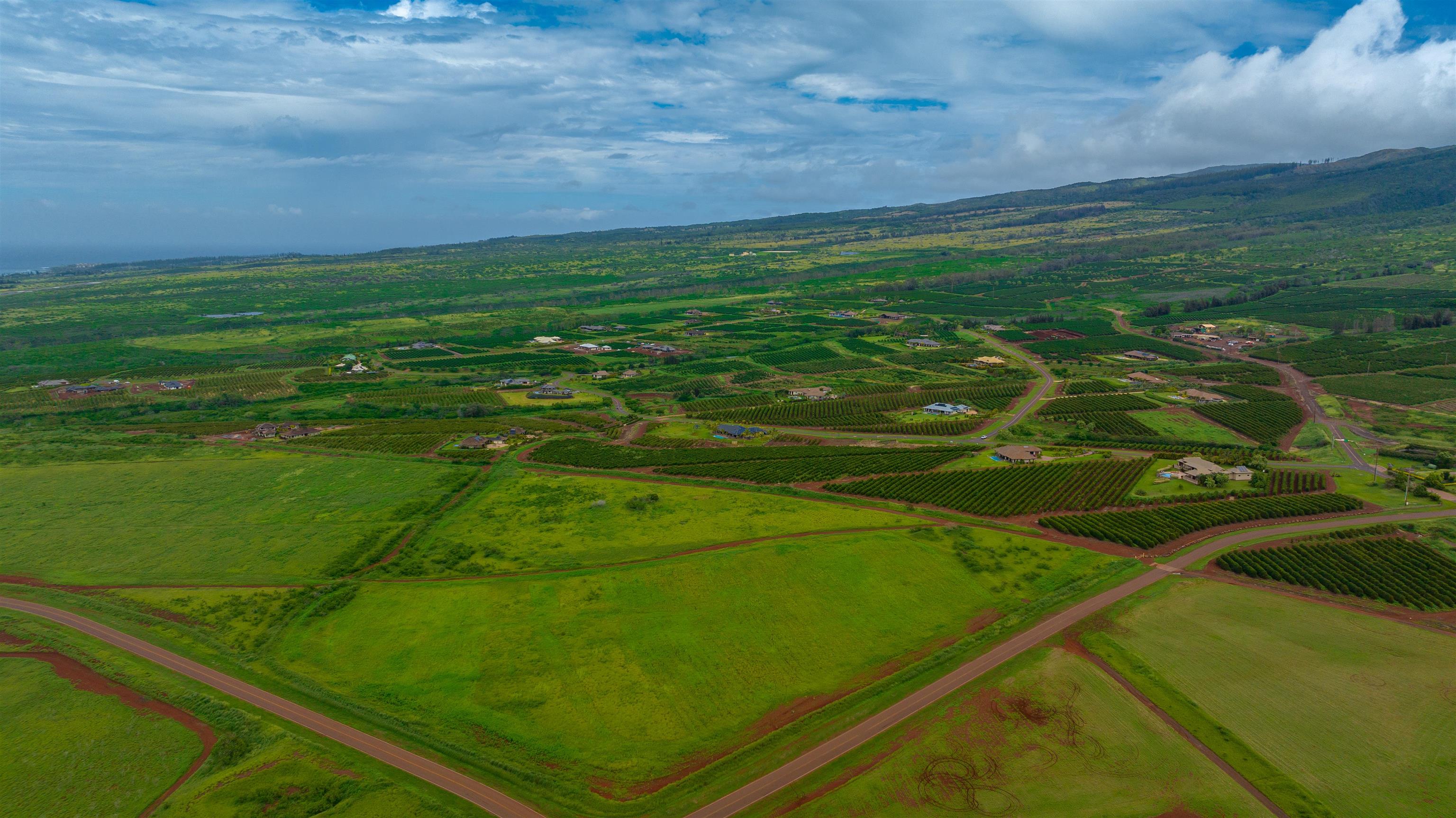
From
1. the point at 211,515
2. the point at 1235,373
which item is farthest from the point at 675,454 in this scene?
the point at 1235,373

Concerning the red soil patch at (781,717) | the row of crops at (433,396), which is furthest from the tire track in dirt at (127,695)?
the row of crops at (433,396)

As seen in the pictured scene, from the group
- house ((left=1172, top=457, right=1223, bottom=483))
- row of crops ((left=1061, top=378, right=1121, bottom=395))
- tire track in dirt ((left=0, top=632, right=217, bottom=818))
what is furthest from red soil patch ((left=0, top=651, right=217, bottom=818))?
row of crops ((left=1061, top=378, right=1121, bottom=395))

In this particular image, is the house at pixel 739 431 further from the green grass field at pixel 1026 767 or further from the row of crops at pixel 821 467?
the green grass field at pixel 1026 767

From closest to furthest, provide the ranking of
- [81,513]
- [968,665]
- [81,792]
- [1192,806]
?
Result: 1. [1192,806]
2. [81,792]
3. [968,665]
4. [81,513]

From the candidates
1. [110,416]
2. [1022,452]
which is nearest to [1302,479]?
[1022,452]

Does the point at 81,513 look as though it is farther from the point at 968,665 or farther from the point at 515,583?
the point at 968,665

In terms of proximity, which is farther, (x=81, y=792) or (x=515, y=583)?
(x=515, y=583)

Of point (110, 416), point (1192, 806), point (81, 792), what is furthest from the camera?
point (110, 416)
